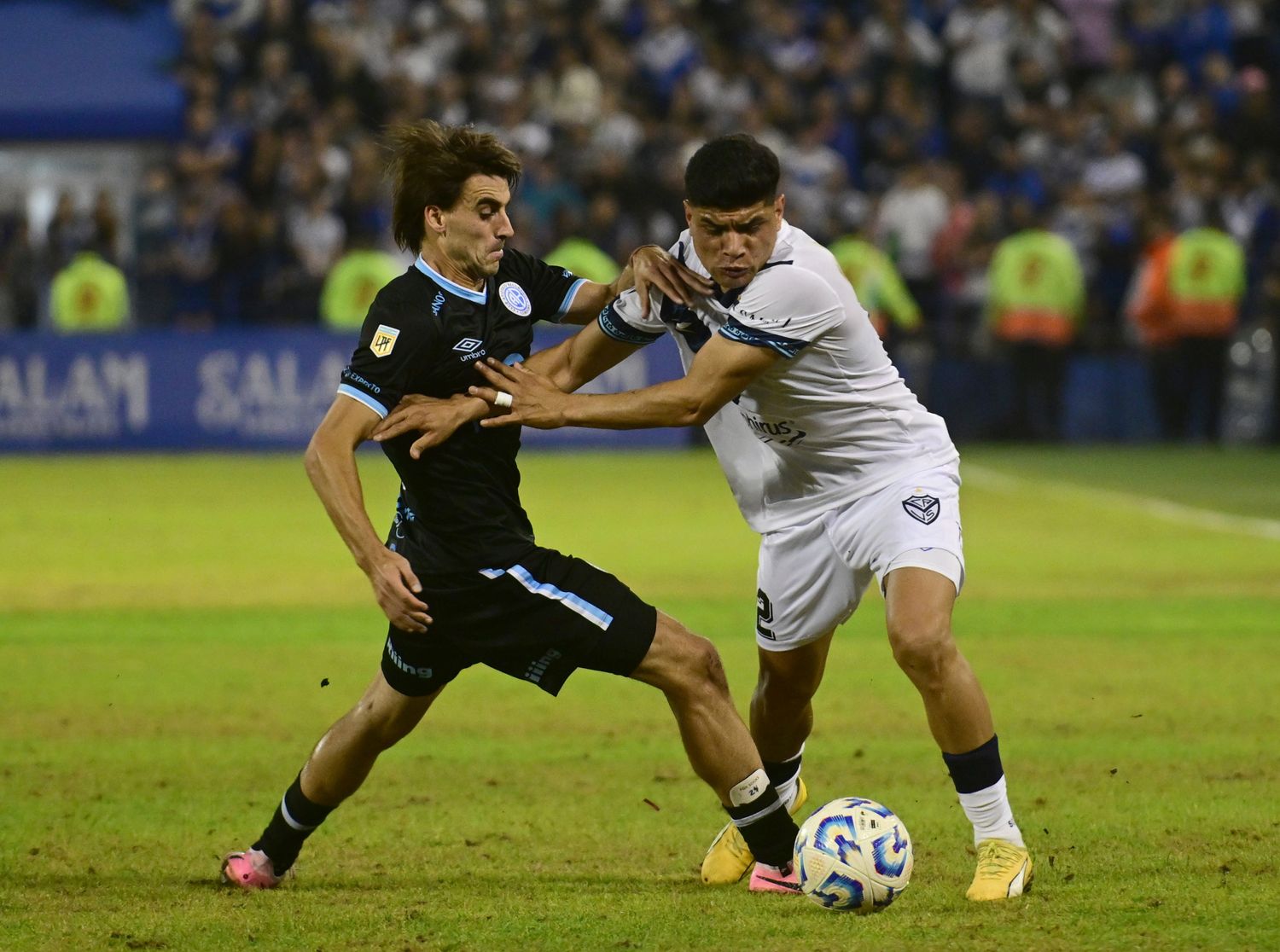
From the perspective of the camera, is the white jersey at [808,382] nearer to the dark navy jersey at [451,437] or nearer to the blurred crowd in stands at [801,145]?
the dark navy jersey at [451,437]

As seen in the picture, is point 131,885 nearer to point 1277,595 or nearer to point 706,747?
point 706,747

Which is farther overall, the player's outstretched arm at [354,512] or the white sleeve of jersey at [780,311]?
the white sleeve of jersey at [780,311]

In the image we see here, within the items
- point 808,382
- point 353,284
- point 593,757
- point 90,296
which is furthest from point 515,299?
point 90,296

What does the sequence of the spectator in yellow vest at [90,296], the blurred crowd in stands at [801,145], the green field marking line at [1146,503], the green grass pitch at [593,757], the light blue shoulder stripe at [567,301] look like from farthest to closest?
the spectator in yellow vest at [90,296] → the blurred crowd in stands at [801,145] → the green field marking line at [1146,503] → the light blue shoulder stripe at [567,301] → the green grass pitch at [593,757]

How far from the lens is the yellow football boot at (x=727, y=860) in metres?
5.67

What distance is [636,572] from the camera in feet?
41.7

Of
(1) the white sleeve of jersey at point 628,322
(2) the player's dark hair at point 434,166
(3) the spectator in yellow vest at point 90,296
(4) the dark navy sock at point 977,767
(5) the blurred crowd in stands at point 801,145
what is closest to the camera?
(4) the dark navy sock at point 977,767

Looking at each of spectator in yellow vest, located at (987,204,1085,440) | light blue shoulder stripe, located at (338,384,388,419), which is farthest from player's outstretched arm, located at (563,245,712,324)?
spectator in yellow vest, located at (987,204,1085,440)

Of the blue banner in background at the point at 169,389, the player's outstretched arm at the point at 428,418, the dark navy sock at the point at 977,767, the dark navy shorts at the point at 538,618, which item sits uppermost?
the player's outstretched arm at the point at 428,418

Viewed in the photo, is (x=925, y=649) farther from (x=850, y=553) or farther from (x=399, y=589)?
(x=399, y=589)

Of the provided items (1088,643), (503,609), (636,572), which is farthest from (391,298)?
(636,572)

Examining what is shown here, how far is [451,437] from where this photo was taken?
5.46m

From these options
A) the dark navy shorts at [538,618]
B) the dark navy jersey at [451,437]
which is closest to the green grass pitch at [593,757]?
the dark navy shorts at [538,618]

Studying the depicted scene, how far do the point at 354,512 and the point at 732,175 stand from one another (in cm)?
139
